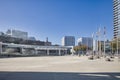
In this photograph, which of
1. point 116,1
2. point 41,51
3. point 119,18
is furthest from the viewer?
point 41,51

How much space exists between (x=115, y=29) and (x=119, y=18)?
12.3m

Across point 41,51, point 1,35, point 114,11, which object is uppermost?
point 114,11

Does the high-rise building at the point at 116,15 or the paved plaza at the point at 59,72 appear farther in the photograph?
the high-rise building at the point at 116,15

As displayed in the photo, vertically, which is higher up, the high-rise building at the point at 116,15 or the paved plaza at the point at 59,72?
the high-rise building at the point at 116,15

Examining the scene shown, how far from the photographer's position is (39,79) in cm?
1585

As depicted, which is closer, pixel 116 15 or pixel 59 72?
pixel 59 72

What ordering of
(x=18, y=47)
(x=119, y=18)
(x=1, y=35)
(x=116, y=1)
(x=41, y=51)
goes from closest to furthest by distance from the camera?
1. (x=119, y=18)
2. (x=116, y=1)
3. (x=18, y=47)
4. (x=1, y=35)
5. (x=41, y=51)

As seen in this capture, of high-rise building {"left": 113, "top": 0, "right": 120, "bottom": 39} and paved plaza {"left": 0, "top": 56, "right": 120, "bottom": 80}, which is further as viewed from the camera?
high-rise building {"left": 113, "top": 0, "right": 120, "bottom": 39}

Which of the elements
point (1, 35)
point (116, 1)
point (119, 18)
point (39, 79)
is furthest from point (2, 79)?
point (1, 35)

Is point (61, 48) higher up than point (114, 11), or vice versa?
point (114, 11)

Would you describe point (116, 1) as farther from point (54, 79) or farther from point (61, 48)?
point (54, 79)

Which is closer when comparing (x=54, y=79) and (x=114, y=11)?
(x=54, y=79)

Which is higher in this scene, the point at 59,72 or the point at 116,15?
the point at 116,15

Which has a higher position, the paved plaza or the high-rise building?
the high-rise building
